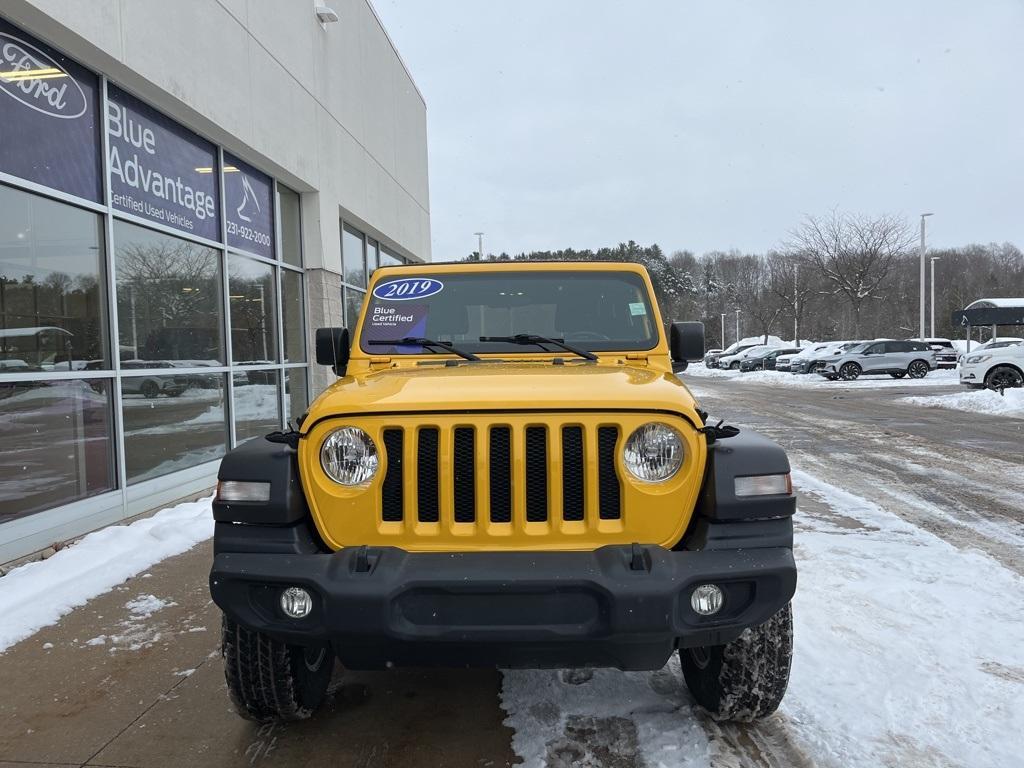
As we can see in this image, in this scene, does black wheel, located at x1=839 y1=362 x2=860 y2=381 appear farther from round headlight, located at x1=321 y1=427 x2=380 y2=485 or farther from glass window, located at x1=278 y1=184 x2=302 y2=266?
round headlight, located at x1=321 y1=427 x2=380 y2=485

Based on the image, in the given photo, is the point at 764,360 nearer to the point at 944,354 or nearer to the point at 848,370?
the point at 944,354

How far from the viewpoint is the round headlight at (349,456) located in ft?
7.55

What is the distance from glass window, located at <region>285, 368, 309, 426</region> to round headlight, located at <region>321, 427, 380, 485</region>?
7.90 metres

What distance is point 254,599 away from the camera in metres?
2.22

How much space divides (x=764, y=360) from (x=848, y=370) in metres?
11.3

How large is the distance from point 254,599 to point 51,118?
16.2 feet

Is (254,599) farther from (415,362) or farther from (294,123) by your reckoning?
(294,123)

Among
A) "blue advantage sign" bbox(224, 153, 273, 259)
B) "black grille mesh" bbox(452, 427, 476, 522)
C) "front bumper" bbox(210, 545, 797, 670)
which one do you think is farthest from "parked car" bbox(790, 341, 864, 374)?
"black grille mesh" bbox(452, 427, 476, 522)

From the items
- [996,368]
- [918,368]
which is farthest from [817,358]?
[996,368]

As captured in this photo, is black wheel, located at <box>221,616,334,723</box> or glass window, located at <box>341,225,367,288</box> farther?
glass window, located at <box>341,225,367,288</box>

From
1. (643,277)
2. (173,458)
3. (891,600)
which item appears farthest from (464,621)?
(173,458)

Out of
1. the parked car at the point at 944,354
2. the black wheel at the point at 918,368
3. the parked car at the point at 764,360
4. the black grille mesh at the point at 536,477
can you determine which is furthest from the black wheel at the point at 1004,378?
the parked car at the point at 764,360

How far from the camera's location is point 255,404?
28.9ft

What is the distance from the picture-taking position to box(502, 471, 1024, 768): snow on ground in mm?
2428
